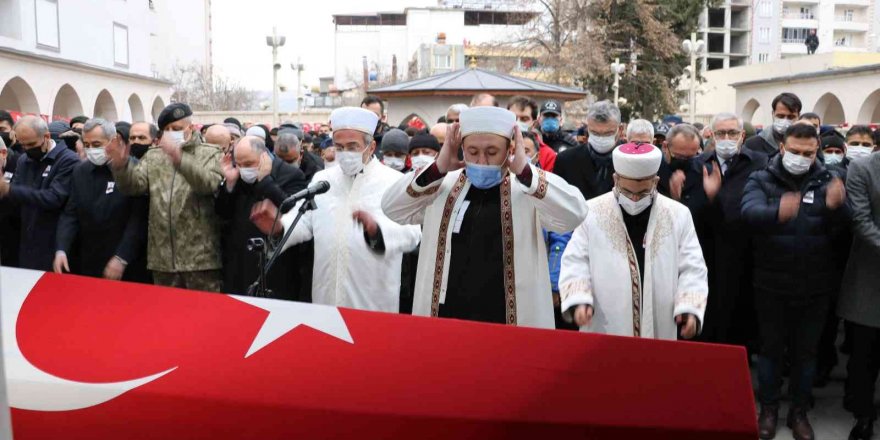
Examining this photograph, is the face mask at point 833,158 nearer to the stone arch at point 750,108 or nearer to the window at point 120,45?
the stone arch at point 750,108

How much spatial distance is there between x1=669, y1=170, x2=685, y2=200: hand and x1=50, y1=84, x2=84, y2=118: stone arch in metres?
34.3

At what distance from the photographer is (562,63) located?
122 ft

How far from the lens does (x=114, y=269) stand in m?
6.18

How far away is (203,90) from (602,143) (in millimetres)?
68741

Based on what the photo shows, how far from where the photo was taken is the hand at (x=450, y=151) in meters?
4.24

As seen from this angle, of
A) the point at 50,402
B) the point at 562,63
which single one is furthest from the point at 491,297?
the point at 562,63

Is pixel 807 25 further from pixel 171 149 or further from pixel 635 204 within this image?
pixel 635 204

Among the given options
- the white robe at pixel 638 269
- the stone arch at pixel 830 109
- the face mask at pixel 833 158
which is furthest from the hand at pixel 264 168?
the stone arch at pixel 830 109

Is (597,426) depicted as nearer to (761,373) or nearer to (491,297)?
(491,297)

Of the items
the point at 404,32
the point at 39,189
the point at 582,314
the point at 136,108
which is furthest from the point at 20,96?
the point at 404,32

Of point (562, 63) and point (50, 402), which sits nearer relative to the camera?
point (50, 402)

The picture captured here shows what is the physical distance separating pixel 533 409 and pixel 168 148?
3.76 m

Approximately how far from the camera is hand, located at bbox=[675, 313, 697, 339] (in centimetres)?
429

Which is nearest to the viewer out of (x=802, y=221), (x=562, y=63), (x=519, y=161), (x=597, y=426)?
(x=597, y=426)
